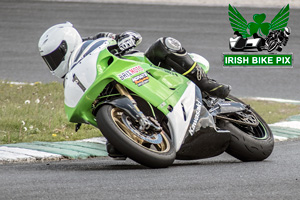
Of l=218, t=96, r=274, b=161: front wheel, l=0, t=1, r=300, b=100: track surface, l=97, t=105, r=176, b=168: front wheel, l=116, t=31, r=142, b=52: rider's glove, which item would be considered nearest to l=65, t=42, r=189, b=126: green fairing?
l=116, t=31, r=142, b=52: rider's glove

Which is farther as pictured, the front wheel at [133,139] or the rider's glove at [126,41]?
the rider's glove at [126,41]

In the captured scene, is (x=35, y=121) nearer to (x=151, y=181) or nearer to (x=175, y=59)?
(x=175, y=59)

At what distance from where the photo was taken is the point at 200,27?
60.7 feet

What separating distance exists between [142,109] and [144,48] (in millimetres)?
9795

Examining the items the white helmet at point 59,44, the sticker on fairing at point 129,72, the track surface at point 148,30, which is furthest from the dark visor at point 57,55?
the track surface at point 148,30

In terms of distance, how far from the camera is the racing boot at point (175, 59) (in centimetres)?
641

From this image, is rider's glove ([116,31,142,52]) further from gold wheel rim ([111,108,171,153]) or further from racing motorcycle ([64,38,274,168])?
gold wheel rim ([111,108,171,153])

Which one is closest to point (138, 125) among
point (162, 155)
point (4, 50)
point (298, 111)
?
point (162, 155)

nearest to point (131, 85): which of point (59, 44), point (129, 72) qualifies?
point (129, 72)

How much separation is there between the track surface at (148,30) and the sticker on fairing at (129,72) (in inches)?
273

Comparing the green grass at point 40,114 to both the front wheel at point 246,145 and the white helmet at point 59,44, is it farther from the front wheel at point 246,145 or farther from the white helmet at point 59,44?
the front wheel at point 246,145

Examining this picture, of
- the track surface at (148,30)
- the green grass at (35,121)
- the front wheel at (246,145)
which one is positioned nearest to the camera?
the front wheel at (246,145)

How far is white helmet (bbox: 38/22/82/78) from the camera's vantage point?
6426 millimetres

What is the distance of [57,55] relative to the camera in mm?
6477
